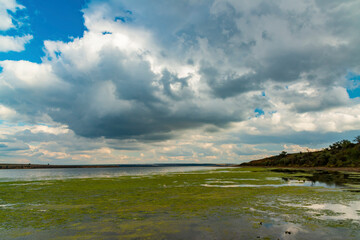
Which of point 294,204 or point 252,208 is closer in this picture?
point 252,208

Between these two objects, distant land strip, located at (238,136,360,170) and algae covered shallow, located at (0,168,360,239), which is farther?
distant land strip, located at (238,136,360,170)

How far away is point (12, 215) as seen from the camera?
18.0 m

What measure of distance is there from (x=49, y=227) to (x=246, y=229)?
Answer: 519 inches

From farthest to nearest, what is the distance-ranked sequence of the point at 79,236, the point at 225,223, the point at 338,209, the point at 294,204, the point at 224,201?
the point at 224,201
the point at 294,204
the point at 338,209
the point at 225,223
the point at 79,236

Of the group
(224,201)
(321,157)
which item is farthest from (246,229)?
(321,157)

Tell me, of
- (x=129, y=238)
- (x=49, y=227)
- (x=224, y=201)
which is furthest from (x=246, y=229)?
(x=49, y=227)

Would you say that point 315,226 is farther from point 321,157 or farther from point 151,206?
point 321,157

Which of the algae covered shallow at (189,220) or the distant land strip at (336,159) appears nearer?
the algae covered shallow at (189,220)

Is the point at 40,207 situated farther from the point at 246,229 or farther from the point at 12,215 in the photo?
the point at 246,229

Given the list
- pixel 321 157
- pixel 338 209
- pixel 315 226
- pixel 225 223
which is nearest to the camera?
pixel 315 226

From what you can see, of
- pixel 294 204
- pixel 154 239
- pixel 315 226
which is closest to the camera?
pixel 154 239

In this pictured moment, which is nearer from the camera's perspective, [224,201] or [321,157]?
[224,201]

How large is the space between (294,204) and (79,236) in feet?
60.8

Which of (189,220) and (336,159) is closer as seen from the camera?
(189,220)
